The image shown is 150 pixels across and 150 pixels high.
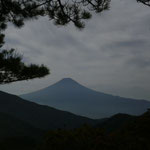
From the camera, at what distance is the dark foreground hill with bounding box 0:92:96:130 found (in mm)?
65006

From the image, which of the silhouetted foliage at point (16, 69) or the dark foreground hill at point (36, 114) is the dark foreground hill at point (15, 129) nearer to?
the dark foreground hill at point (36, 114)

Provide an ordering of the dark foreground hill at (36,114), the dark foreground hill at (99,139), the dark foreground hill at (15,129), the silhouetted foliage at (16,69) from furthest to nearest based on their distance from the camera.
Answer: the dark foreground hill at (36,114), the dark foreground hill at (15,129), the silhouetted foliage at (16,69), the dark foreground hill at (99,139)

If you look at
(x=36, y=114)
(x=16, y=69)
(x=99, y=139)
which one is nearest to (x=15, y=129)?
(x=36, y=114)

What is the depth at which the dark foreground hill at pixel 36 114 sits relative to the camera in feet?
213

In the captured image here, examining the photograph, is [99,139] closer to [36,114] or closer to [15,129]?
[15,129]

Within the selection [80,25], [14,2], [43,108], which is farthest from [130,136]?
[43,108]

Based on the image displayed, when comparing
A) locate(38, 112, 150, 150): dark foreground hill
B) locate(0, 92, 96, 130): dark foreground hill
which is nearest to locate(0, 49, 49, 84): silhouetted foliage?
locate(38, 112, 150, 150): dark foreground hill

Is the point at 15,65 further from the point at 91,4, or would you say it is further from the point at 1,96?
the point at 1,96

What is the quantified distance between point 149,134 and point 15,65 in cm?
557

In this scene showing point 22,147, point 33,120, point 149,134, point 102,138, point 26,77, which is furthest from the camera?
point 33,120

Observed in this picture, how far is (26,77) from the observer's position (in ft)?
32.6

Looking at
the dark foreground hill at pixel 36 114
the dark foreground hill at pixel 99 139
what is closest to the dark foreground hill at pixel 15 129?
the dark foreground hill at pixel 36 114

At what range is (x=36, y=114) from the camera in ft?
226

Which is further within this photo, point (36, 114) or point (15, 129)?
point (36, 114)
